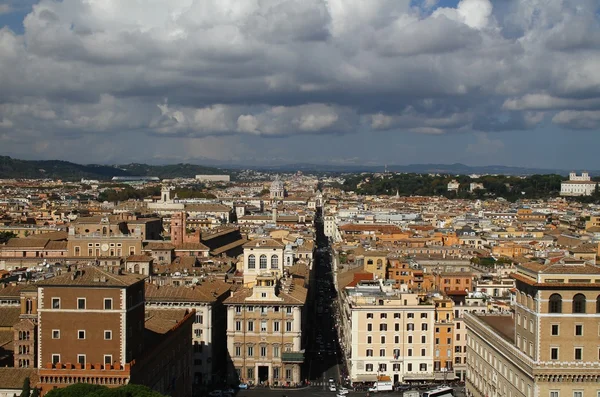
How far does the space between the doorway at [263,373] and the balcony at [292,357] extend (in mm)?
1363

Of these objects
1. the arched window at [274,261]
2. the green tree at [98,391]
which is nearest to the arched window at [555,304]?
the green tree at [98,391]

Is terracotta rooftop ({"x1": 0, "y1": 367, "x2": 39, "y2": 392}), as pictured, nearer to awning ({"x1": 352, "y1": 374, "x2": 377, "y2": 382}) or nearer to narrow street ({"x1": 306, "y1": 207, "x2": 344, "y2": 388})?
narrow street ({"x1": 306, "y1": 207, "x2": 344, "y2": 388})

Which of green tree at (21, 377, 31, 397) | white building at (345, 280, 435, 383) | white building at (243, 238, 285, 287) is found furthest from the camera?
white building at (243, 238, 285, 287)

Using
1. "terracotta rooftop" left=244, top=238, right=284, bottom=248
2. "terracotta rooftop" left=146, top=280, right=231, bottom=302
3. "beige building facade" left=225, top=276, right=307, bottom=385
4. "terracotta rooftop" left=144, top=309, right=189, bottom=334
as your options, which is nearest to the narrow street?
"beige building facade" left=225, top=276, right=307, bottom=385

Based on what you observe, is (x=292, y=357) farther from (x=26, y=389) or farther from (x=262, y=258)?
(x=26, y=389)

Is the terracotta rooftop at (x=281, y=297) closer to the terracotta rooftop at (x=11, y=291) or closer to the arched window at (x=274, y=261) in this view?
the arched window at (x=274, y=261)

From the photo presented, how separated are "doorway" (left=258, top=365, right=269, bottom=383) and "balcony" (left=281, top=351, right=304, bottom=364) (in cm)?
136

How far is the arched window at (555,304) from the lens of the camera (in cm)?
4019

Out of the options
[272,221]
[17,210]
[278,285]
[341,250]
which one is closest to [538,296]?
[278,285]

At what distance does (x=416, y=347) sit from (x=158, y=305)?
1698 cm

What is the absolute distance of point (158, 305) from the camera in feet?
184

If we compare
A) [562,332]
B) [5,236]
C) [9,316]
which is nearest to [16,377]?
[9,316]

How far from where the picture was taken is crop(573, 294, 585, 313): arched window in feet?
132

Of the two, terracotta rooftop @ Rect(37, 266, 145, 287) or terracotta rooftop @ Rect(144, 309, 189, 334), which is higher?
terracotta rooftop @ Rect(37, 266, 145, 287)
